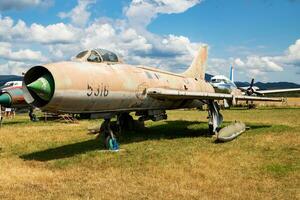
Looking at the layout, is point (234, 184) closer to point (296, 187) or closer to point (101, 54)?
point (296, 187)

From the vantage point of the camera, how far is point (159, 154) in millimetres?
12891

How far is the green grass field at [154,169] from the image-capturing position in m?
8.29

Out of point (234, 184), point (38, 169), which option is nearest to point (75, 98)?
point (38, 169)

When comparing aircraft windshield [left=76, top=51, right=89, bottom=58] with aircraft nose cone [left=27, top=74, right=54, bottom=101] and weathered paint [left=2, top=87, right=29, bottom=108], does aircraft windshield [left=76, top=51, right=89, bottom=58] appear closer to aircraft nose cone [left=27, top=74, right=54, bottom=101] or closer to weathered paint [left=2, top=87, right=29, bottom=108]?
aircraft nose cone [left=27, top=74, right=54, bottom=101]

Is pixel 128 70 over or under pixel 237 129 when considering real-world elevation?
over

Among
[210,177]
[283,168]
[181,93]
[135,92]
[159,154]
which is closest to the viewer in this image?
[210,177]

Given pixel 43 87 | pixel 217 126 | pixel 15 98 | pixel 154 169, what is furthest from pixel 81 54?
pixel 15 98

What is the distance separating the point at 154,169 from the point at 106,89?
11.0 ft

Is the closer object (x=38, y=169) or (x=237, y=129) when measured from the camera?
(x=38, y=169)

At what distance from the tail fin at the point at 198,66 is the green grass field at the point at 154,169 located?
5717mm

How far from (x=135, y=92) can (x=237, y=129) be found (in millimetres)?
6556

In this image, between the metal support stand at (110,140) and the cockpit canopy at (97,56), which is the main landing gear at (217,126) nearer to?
the metal support stand at (110,140)

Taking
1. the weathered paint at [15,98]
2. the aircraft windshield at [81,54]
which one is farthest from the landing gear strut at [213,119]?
the weathered paint at [15,98]

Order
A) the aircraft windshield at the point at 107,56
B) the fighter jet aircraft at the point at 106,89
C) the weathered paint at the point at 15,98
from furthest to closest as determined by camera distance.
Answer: the weathered paint at the point at 15,98
the aircraft windshield at the point at 107,56
the fighter jet aircraft at the point at 106,89
